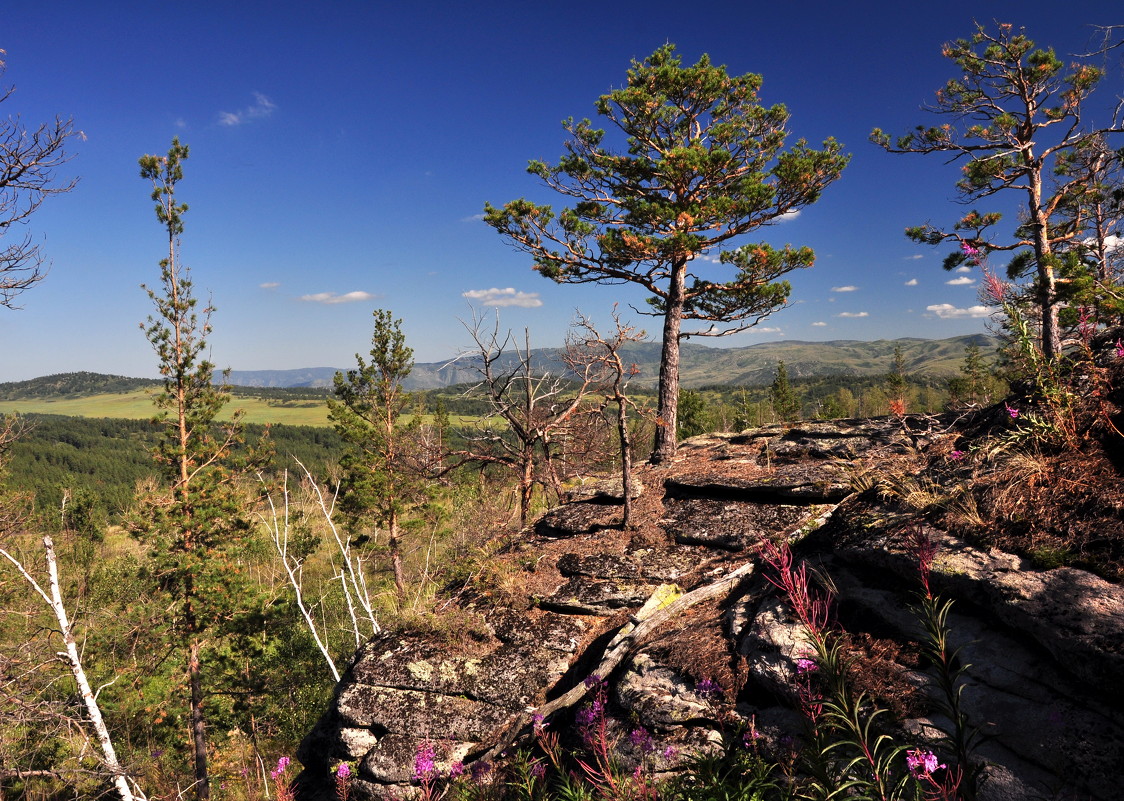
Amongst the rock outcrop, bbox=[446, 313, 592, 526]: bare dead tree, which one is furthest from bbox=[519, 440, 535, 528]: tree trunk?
the rock outcrop

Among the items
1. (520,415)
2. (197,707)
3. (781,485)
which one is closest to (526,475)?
(520,415)

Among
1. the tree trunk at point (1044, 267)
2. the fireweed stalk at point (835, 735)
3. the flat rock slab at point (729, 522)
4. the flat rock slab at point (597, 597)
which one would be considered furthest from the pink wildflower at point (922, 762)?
the tree trunk at point (1044, 267)

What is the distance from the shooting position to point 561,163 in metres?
12.3

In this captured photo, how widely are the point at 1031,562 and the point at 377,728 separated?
6.62 meters

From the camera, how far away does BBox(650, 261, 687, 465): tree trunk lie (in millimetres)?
12344

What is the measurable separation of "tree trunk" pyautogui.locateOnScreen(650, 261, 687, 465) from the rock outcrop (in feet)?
5.81

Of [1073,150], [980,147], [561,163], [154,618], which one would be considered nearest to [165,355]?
[154,618]

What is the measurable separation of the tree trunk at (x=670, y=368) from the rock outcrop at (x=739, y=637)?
1770 millimetres

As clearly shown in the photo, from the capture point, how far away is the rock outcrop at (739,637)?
2.79 meters

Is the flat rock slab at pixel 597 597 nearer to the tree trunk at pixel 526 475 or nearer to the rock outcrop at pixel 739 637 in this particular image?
the rock outcrop at pixel 739 637

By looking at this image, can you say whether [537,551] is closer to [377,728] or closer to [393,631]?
[393,631]

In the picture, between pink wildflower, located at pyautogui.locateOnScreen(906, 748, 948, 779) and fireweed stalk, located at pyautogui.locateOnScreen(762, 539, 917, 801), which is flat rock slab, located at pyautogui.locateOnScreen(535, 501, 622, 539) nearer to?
fireweed stalk, located at pyautogui.locateOnScreen(762, 539, 917, 801)

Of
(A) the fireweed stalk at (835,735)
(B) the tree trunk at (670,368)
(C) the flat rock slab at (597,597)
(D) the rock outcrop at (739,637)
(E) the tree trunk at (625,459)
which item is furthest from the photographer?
(B) the tree trunk at (670,368)

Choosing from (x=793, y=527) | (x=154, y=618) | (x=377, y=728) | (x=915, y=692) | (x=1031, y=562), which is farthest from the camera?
(x=154, y=618)
